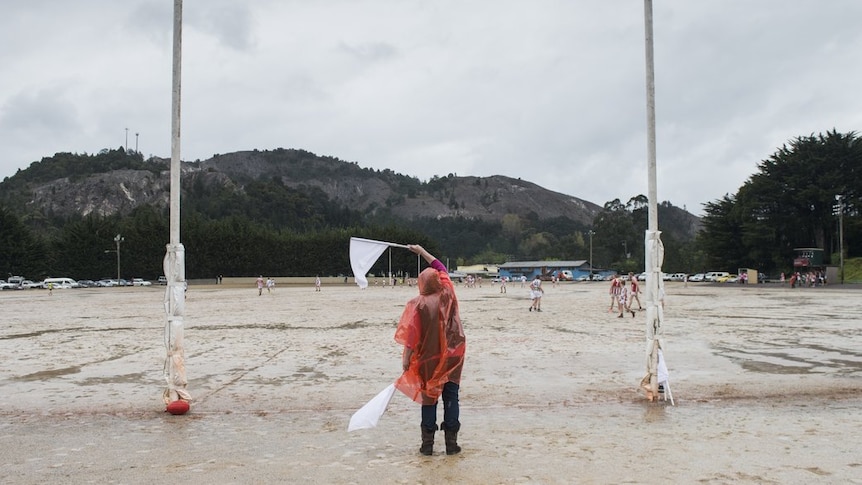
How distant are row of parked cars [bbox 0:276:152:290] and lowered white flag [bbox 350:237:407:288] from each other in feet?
247

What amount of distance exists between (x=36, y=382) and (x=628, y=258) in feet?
443

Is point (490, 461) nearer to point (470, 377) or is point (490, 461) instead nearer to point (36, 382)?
point (470, 377)

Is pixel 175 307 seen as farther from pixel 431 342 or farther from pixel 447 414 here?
pixel 447 414

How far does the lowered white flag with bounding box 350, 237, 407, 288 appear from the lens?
7621mm


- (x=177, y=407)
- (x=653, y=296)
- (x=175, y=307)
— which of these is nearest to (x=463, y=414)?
(x=653, y=296)

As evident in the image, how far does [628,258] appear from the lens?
137m

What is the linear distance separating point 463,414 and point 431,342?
6.89 ft

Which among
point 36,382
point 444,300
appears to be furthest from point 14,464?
point 36,382

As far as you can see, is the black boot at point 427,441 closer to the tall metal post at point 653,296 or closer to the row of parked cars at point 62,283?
the tall metal post at point 653,296

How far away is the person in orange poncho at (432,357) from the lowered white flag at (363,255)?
1.28 m

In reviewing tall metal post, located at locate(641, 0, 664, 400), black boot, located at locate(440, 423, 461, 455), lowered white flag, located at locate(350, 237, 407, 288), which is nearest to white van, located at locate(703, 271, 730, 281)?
tall metal post, located at locate(641, 0, 664, 400)

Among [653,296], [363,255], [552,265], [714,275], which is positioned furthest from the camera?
[552,265]

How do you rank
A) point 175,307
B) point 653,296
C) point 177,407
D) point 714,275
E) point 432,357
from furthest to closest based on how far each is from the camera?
point 714,275 → point 653,296 → point 175,307 → point 177,407 → point 432,357

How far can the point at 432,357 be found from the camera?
633 centimetres
